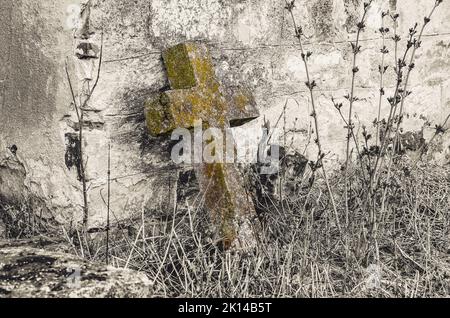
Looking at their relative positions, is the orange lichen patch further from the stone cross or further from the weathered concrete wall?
the weathered concrete wall

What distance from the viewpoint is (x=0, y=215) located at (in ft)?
12.9

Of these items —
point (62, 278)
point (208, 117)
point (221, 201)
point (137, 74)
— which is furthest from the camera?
point (137, 74)

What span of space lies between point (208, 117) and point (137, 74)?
1.41 feet

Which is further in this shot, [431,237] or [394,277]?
[431,237]

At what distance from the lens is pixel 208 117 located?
11.4 feet

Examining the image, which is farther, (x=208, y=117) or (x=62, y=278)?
(x=208, y=117)

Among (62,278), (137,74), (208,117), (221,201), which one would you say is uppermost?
(137,74)

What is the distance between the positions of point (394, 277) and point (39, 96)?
6.30 feet

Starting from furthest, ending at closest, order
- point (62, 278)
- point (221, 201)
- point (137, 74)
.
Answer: point (137, 74)
point (221, 201)
point (62, 278)

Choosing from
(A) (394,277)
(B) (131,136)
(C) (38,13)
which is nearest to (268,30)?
(B) (131,136)

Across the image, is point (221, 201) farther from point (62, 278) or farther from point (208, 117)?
point (62, 278)

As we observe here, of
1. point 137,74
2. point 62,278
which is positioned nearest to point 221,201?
point 137,74

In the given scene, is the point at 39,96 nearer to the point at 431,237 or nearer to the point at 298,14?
the point at 298,14

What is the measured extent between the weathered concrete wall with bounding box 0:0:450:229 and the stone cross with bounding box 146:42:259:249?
0.18m
